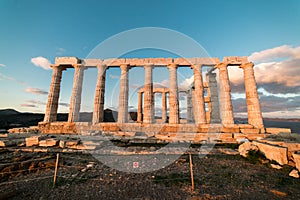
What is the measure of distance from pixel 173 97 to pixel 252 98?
8985 millimetres

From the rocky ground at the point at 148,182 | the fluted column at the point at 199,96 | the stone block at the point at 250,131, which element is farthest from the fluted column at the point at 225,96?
the rocky ground at the point at 148,182

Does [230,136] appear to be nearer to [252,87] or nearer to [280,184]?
[252,87]

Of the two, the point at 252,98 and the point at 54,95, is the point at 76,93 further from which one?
the point at 252,98

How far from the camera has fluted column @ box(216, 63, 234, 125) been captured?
15852 millimetres

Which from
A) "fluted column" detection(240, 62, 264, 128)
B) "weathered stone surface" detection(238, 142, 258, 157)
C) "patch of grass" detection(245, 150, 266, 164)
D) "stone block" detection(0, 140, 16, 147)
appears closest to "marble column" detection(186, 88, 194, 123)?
"fluted column" detection(240, 62, 264, 128)

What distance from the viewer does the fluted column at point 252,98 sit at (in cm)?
1515

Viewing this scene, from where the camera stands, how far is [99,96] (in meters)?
17.0

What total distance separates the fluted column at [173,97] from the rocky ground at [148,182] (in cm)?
954

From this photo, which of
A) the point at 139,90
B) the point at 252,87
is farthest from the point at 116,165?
the point at 139,90

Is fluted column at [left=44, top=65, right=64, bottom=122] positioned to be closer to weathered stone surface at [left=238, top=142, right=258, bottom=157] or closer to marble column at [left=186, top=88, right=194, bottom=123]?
weathered stone surface at [left=238, top=142, right=258, bottom=157]

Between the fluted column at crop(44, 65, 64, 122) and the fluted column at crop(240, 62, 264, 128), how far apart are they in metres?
23.2

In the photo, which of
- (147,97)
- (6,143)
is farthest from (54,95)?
(147,97)

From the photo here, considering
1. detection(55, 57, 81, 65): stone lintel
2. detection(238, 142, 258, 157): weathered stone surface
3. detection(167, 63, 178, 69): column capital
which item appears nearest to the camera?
detection(238, 142, 258, 157): weathered stone surface

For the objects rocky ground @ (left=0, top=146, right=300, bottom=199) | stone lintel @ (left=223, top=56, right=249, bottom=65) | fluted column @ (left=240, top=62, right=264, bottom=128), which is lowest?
rocky ground @ (left=0, top=146, right=300, bottom=199)
